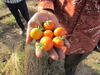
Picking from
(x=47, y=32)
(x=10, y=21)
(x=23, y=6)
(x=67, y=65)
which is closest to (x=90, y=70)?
(x=67, y=65)

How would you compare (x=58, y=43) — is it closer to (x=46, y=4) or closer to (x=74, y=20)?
(x=74, y=20)

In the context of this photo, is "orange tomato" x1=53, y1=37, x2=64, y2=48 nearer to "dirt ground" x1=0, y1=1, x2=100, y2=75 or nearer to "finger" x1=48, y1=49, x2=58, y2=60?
"finger" x1=48, y1=49, x2=58, y2=60

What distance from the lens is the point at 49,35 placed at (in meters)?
1.29

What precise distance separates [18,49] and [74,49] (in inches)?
42.1

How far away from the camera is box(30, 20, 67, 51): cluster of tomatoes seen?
3.83 feet

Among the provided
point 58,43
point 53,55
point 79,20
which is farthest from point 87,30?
point 53,55

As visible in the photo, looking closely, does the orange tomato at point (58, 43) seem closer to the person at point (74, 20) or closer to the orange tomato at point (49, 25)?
the person at point (74, 20)

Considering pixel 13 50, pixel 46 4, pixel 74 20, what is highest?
pixel 46 4

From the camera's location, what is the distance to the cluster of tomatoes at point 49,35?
3.83ft

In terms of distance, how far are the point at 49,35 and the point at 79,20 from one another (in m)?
0.37

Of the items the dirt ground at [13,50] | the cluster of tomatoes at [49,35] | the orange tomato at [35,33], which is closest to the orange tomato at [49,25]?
the cluster of tomatoes at [49,35]

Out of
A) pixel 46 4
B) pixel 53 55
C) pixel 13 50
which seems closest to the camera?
pixel 53 55

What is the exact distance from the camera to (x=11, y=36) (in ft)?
11.0

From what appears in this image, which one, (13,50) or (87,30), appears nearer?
(87,30)
